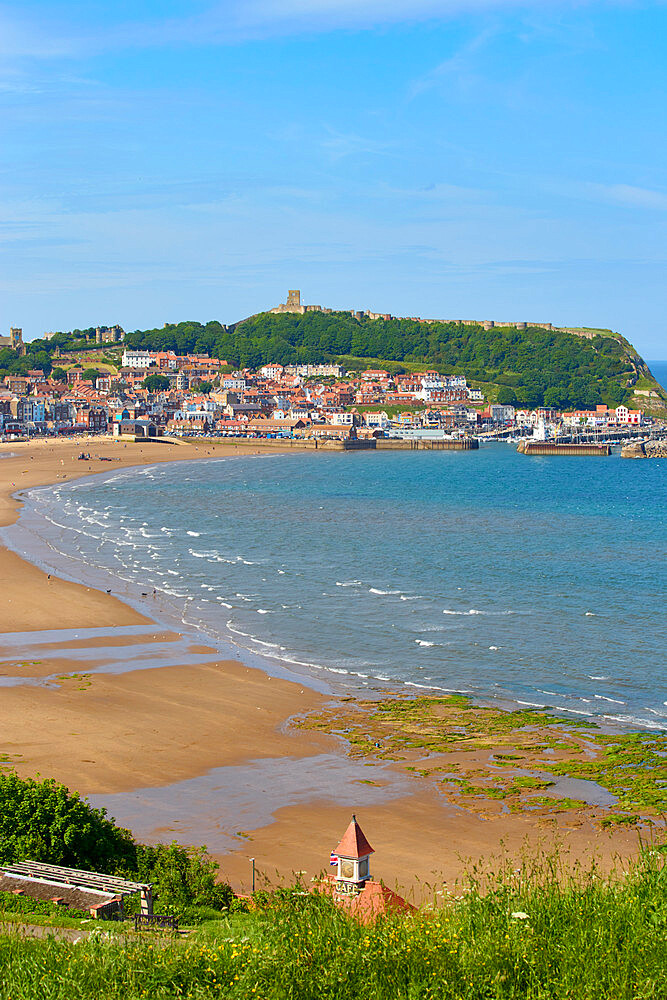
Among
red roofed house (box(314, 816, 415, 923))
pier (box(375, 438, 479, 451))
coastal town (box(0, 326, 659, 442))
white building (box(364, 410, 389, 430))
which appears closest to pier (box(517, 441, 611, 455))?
pier (box(375, 438, 479, 451))

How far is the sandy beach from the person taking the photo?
17.2 meters

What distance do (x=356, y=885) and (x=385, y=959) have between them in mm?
2783

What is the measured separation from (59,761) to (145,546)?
2963 centimetres

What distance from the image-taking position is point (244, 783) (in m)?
20.2

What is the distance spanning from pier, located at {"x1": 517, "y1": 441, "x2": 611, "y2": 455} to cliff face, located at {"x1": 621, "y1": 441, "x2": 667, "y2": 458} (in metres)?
3.19

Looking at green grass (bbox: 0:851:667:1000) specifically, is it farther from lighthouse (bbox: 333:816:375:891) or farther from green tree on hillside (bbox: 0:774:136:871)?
green tree on hillside (bbox: 0:774:136:871)

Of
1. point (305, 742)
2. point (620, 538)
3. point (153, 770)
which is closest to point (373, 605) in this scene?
point (305, 742)

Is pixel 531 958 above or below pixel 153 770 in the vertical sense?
above

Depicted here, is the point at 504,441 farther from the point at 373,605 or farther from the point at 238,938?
the point at 238,938

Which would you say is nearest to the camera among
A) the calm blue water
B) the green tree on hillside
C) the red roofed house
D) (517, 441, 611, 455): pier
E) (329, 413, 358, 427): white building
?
the red roofed house

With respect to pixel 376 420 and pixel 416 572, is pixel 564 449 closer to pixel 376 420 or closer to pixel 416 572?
pixel 376 420

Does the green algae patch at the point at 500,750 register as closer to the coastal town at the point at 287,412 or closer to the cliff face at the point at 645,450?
the cliff face at the point at 645,450

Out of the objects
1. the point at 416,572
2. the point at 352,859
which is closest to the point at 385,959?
the point at 352,859

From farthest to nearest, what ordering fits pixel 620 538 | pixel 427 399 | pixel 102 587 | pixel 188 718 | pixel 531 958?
pixel 427 399
pixel 620 538
pixel 102 587
pixel 188 718
pixel 531 958
